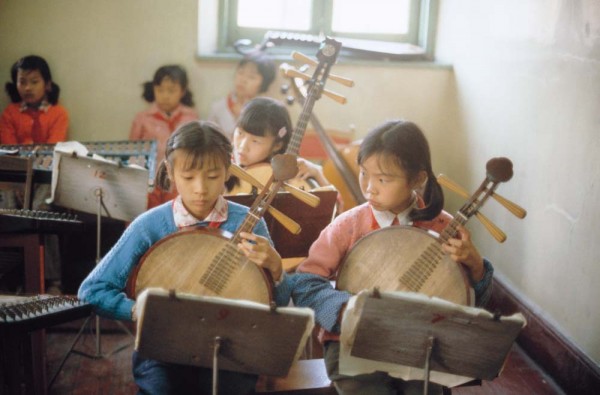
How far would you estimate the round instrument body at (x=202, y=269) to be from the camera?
5.85 feet

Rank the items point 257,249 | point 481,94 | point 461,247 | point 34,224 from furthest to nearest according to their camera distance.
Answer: point 481,94 → point 34,224 → point 461,247 → point 257,249

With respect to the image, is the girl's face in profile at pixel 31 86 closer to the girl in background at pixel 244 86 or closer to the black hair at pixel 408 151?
the girl in background at pixel 244 86

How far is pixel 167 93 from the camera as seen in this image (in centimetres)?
400

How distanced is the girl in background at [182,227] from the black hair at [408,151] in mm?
402

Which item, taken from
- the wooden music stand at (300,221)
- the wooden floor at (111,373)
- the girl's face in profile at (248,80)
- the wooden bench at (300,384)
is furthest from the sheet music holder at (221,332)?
the girl's face in profile at (248,80)

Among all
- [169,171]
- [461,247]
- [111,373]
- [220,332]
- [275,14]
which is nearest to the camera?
[220,332]

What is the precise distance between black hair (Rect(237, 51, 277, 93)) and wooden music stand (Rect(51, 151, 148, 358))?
1.60 m

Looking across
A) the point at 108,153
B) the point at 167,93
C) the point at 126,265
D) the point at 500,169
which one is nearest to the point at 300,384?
the point at 126,265

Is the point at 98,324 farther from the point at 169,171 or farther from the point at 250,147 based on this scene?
the point at 169,171

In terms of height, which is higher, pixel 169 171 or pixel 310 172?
pixel 169 171

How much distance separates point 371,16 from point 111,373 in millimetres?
2869

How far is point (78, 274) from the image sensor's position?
3412 mm

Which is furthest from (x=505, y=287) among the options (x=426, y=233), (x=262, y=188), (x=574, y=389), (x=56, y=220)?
(x=56, y=220)

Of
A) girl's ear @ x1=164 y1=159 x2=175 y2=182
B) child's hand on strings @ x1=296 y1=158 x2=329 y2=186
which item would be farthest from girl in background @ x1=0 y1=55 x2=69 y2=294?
girl's ear @ x1=164 y1=159 x2=175 y2=182
